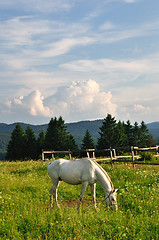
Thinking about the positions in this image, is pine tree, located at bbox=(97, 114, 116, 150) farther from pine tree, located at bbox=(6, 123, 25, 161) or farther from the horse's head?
the horse's head

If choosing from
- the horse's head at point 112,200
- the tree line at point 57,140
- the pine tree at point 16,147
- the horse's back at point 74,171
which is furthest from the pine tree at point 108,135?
the horse's head at point 112,200

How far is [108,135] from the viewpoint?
57250 millimetres

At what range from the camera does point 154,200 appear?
890 cm

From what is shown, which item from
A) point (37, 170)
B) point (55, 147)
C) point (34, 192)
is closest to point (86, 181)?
point (34, 192)

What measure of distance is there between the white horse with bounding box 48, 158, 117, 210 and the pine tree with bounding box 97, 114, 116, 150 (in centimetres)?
4640

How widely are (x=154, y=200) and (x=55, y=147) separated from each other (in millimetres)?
48336

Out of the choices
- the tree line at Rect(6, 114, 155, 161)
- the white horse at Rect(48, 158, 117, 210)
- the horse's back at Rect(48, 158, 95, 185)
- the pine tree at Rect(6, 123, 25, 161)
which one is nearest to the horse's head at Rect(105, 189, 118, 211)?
the white horse at Rect(48, 158, 117, 210)

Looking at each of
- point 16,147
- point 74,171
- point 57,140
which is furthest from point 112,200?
point 16,147

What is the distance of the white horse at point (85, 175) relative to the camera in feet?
26.7

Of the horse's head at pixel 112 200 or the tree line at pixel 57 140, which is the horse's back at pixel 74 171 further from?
the tree line at pixel 57 140

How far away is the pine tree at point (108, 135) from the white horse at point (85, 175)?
46.4m

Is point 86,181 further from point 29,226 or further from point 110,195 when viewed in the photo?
point 29,226

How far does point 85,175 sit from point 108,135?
49294mm

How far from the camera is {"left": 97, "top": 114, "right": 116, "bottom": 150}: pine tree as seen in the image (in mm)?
55594
